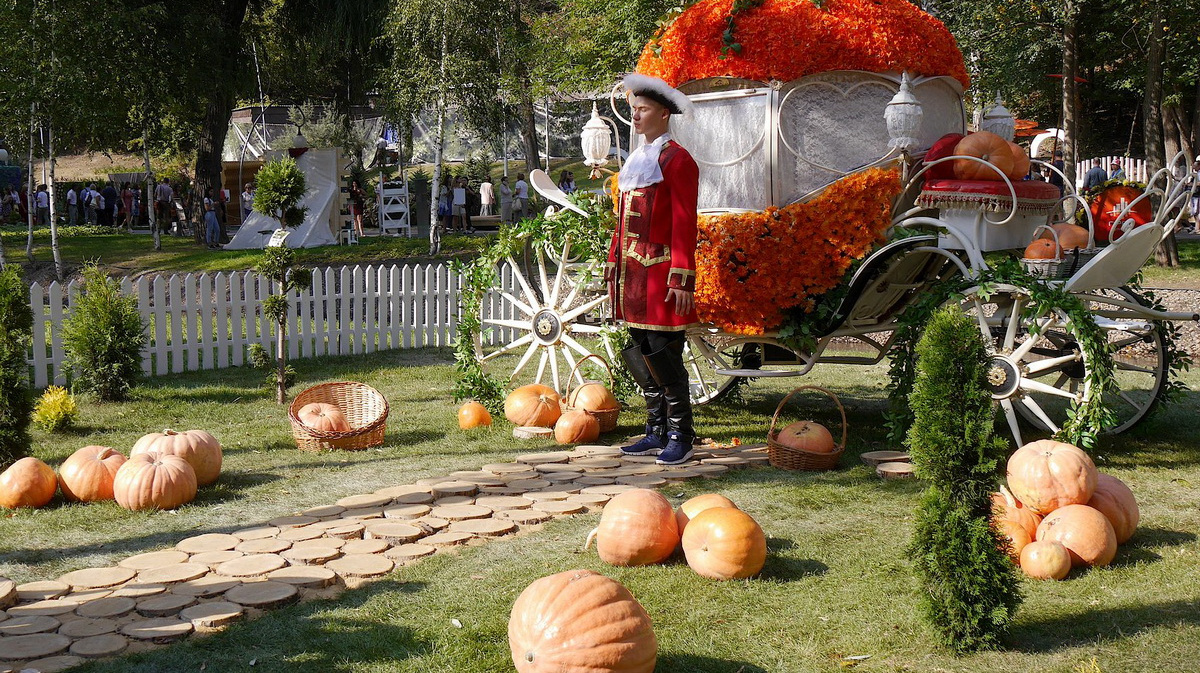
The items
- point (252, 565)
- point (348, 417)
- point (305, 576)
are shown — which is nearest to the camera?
point (305, 576)

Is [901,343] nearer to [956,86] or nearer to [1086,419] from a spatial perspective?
[1086,419]

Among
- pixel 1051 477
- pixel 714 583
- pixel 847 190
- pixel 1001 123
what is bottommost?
pixel 714 583

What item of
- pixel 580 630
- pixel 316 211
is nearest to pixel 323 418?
pixel 580 630

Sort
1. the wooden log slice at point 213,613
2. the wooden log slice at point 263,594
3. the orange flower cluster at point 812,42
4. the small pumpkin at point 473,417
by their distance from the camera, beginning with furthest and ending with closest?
the small pumpkin at point 473,417
the orange flower cluster at point 812,42
the wooden log slice at point 263,594
the wooden log slice at point 213,613

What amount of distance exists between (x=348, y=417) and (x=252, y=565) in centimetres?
305

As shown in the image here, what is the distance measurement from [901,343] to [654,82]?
6.82 feet

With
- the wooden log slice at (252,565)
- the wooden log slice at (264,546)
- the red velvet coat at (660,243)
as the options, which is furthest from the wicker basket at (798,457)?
the wooden log slice at (252,565)

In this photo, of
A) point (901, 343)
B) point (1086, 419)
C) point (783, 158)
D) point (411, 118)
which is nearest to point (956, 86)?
point (783, 158)

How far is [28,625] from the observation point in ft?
11.5

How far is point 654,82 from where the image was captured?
5914mm

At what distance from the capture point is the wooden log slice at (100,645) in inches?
130

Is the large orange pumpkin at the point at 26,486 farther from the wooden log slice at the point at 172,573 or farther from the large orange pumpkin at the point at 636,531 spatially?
the large orange pumpkin at the point at 636,531

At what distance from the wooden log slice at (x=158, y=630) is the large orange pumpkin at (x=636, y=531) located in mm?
1599

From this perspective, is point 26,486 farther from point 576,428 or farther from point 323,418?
point 576,428
